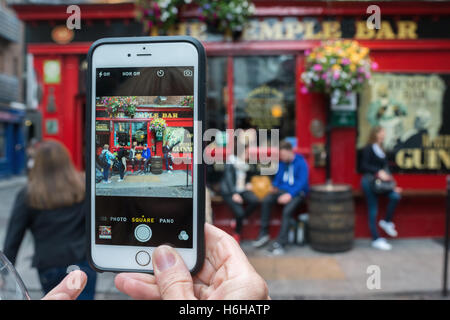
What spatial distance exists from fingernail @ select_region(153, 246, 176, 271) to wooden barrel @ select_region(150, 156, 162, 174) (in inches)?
8.3

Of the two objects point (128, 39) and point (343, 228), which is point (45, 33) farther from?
point (128, 39)

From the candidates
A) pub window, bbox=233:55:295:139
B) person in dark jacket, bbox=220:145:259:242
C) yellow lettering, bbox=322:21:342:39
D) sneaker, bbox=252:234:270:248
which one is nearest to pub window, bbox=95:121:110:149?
person in dark jacket, bbox=220:145:259:242

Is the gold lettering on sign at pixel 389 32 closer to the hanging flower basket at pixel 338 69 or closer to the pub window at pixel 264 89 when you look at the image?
the hanging flower basket at pixel 338 69

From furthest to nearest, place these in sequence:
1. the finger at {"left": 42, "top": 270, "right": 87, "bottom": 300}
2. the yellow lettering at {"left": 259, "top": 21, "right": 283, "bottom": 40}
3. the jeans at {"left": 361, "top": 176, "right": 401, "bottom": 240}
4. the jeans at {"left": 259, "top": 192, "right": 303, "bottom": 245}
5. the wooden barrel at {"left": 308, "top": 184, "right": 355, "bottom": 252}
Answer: the yellow lettering at {"left": 259, "top": 21, "right": 283, "bottom": 40}
the jeans at {"left": 361, "top": 176, "right": 401, "bottom": 240}
the jeans at {"left": 259, "top": 192, "right": 303, "bottom": 245}
the wooden barrel at {"left": 308, "top": 184, "right": 355, "bottom": 252}
the finger at {"left": 42, "top": 270, "right": 87, "bottom": 300}

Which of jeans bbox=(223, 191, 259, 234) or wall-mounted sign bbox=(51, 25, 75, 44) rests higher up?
wall-mounted sign bbox=(51, 25, 75, 44)

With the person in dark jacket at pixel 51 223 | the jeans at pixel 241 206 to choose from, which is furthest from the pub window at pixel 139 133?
the jeans at pixel 241 206

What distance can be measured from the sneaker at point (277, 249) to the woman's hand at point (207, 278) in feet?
18.5

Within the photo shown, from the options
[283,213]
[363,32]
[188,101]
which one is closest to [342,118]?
[363,32]

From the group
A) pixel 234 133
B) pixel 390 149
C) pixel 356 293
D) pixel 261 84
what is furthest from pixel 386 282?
pixel 261 84

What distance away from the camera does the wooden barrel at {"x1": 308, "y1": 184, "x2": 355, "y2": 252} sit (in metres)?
6.57

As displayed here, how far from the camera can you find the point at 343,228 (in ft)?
21.7

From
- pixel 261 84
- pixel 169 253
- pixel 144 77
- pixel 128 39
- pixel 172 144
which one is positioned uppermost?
pixel 261 84

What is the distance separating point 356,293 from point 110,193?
4.45 m

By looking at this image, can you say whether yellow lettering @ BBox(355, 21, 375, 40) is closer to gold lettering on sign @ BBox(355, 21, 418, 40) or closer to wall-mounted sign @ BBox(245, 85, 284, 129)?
gold lettering on sign @ BBox(355, 21, 418, 40)
